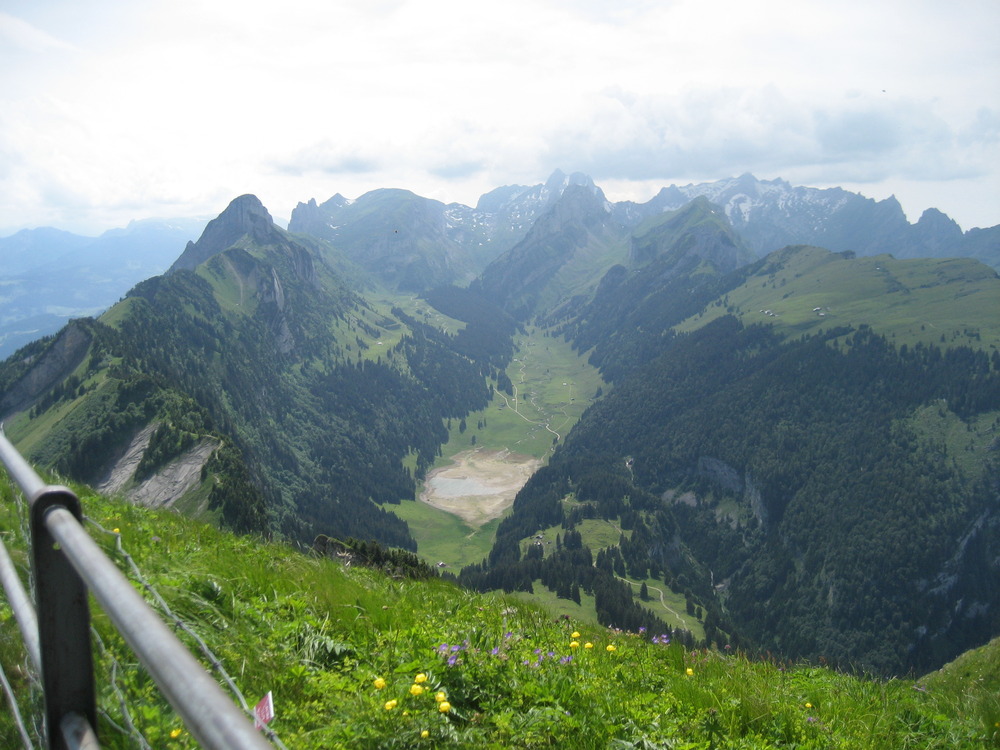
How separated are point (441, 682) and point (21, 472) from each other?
4.74 meters

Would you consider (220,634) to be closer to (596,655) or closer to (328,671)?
(328,671)

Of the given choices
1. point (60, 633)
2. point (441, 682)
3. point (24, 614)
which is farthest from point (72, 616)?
point (441, 682)

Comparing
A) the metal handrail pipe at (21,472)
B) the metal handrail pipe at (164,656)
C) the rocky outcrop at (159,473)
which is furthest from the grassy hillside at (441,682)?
the rocky outcrop at (159,473)

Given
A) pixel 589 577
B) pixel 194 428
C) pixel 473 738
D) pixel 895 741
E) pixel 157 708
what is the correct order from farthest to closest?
1. pixel 589 577
2. pixel 194 428
3. pixel 895 741
4. pixel 473 738
5. pixel 157 708

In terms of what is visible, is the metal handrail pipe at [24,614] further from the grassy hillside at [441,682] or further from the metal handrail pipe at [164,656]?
the metal handrail pipe at [164,656]

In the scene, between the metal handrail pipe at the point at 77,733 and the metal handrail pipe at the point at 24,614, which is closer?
the metal handrail pipe at the point at 77,733

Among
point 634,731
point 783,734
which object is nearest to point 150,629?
point 634,731

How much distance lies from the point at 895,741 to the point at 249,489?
102m

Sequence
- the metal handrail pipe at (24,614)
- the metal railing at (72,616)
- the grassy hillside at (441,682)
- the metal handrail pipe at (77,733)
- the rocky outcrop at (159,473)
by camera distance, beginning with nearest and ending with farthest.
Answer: the metal railing at (72,616) < the metal handrail pipe at (77,733) < the metal handrail pipe at (24,614) < the grassy hillside at (441,682) < the rocky outcrop at (159,473)

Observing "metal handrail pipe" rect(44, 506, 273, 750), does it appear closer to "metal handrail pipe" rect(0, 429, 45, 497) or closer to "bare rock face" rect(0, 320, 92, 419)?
"metal handrail pipe" rect(0, 429, 45, 497)

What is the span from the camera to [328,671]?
267 inches

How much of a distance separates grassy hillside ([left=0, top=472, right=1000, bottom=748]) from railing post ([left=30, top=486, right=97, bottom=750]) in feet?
1.45

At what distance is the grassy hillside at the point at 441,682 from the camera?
552 centimetres

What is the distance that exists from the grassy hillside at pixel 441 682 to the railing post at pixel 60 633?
0.44 m
